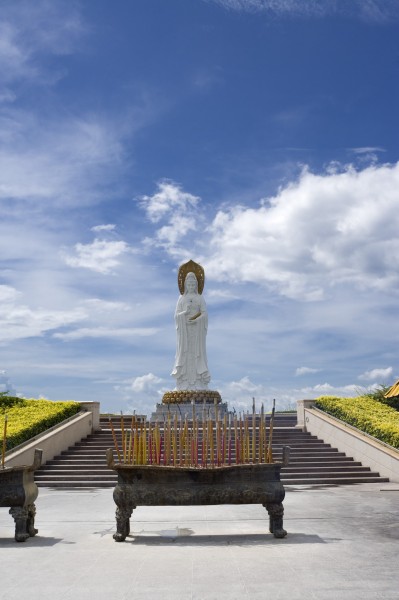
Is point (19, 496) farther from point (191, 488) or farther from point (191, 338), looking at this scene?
point (191, 338)

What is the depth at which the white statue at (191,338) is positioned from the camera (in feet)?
84.1

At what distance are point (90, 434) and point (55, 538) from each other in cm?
1281

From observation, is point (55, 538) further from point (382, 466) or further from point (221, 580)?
point (382, 466)

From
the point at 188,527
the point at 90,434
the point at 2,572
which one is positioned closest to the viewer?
the point at 2,572

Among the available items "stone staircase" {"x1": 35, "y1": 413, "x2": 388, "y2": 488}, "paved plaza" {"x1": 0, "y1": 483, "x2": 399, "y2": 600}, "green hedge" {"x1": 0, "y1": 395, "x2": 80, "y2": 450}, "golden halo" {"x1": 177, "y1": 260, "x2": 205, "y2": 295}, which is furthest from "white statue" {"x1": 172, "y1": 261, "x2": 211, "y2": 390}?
"paved plaza" {"x1": 0, "y1": 483, "x2": 399, "y2": 600}

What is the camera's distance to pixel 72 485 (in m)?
14.5

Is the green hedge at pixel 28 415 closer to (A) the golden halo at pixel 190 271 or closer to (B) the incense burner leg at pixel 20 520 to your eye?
(A) the golden halo at pixel 190 271

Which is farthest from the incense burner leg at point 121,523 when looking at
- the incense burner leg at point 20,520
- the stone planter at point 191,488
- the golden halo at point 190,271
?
the golden halo at point 190,271

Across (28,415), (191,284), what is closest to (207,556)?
(28,415)

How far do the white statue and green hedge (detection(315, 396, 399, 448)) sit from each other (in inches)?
241

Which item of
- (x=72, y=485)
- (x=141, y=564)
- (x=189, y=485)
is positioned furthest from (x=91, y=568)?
(x=72, y=485)

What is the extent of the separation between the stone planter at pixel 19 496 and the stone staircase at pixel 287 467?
23.5 ft

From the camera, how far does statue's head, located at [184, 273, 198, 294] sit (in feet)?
85.5

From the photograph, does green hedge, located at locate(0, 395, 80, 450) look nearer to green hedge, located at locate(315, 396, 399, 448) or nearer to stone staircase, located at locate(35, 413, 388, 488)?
stone staircase, located at locate(35, 413, 388, 488)
